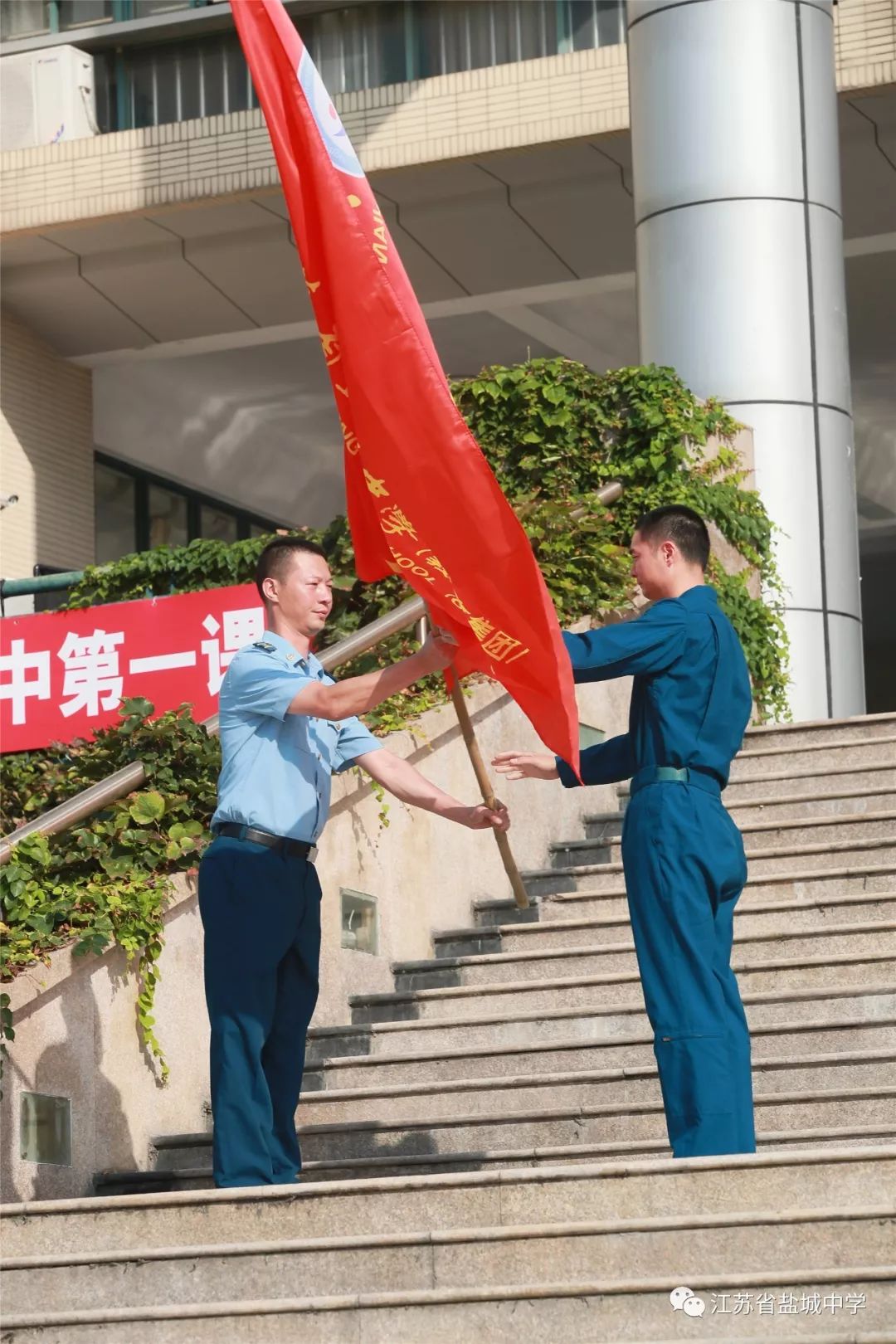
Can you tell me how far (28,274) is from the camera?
18.3 metres

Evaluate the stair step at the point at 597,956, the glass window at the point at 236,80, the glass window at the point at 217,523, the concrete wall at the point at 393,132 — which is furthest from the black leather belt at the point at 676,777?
the glass window at the point at 217,523

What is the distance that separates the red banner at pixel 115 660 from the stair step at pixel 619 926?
2.76m

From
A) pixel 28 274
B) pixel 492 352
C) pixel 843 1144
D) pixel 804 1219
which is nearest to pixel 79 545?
pixel 28 274

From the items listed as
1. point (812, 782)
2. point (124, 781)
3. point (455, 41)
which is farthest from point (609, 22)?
point (124, 781)

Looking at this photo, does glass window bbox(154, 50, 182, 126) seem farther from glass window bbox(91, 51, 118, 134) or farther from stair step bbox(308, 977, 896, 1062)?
stair step bbox(308, 977, 896, 1062)

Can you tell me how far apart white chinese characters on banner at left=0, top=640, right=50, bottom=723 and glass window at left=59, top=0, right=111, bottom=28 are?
8952mm

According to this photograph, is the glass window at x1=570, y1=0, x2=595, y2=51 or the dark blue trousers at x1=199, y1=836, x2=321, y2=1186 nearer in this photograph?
the dark blue trousers at x1=199, y1=836, x2=321, y2=1186

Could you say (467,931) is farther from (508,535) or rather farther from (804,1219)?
(804,1219)

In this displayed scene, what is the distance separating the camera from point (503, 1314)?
4504 millimetres

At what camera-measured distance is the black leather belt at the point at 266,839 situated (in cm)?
591

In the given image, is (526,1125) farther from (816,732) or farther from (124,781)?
(816,732)

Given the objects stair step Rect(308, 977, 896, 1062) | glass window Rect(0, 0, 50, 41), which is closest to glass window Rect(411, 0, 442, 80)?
glass window Rect(0, 0, 50, 41)

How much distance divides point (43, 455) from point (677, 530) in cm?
1378

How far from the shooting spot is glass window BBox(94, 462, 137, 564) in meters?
20.3
